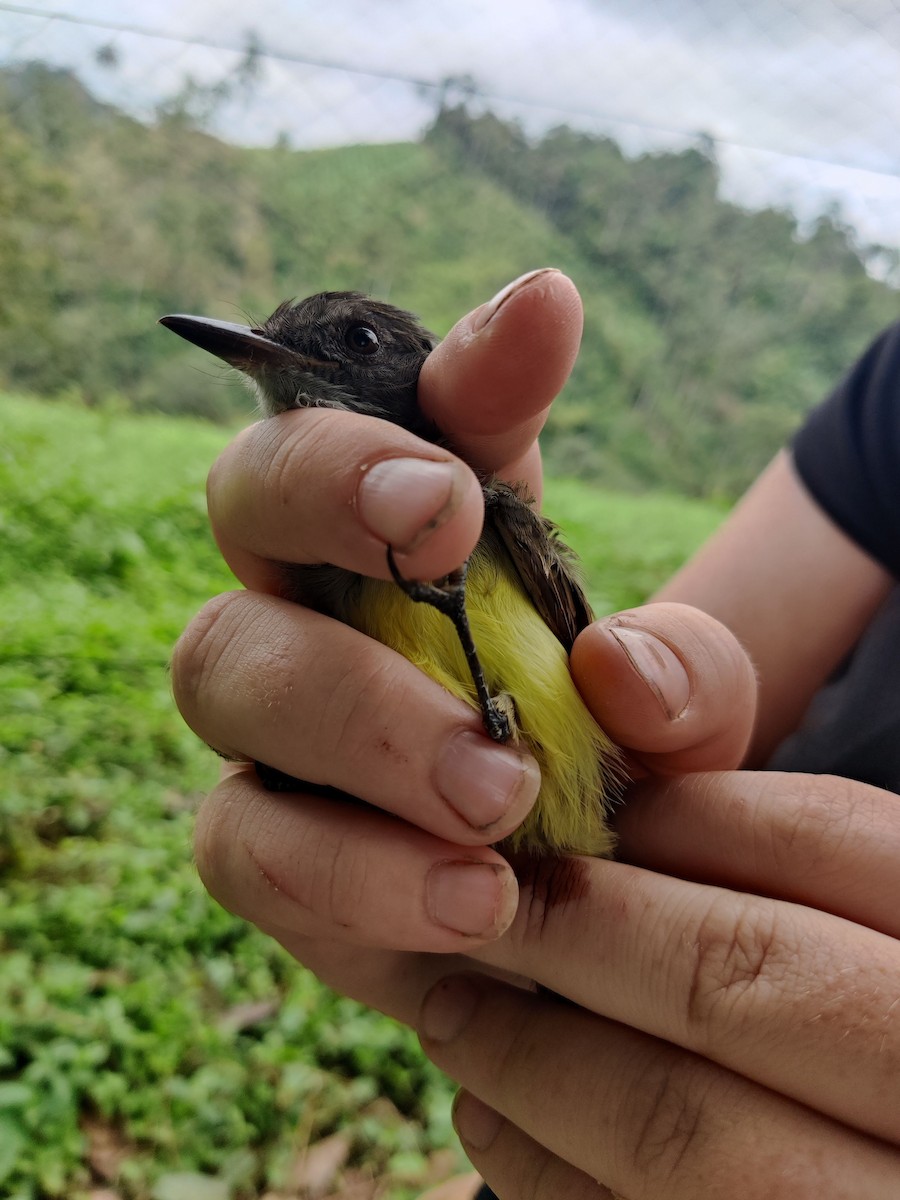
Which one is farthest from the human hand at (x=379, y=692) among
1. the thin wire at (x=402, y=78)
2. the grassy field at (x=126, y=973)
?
the thin wire at (x=402, y=78)

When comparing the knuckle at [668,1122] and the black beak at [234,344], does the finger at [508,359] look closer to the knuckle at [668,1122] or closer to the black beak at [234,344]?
the black beak at [234,344]

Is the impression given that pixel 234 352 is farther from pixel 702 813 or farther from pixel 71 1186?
pixel 71 1186

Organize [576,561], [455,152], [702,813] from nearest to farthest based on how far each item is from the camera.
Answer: [702,813], [576,561], [455,152]

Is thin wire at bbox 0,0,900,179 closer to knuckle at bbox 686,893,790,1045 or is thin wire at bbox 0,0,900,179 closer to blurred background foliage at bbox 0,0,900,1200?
blurred background foliage at bbox 0,0,900,1200

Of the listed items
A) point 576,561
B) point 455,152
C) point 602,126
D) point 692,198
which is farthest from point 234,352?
point 692,198

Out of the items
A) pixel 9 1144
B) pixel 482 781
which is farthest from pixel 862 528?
pixel 9 1144

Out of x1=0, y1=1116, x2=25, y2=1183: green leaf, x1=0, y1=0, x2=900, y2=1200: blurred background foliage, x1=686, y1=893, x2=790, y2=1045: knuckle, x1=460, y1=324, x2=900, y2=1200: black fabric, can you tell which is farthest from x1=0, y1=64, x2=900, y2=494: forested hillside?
x1=0, y1=1116, x2=25, y2=1183: green leaf

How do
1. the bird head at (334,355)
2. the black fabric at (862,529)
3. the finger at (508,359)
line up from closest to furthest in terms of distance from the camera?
the finger at (508,359) < the bird head at (334,355) < the black fabric at (862,529)

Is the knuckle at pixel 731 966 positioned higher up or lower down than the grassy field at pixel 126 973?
higher up
